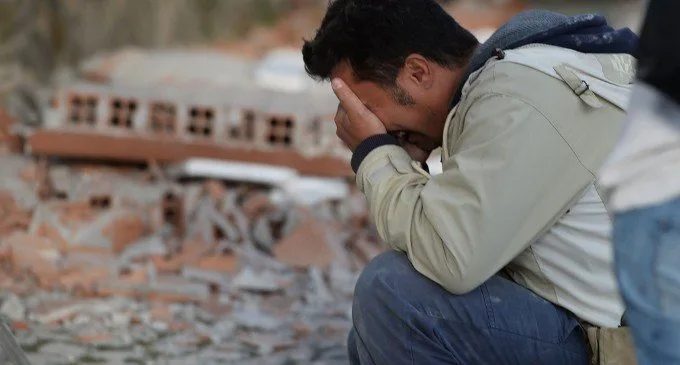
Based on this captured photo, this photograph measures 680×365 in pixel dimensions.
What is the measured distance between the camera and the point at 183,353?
3.87 metres

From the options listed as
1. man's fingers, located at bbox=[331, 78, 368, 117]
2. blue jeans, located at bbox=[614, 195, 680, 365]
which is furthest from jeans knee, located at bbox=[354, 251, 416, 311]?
blue jeans, located at bbox=[614, 195, 680, 365]

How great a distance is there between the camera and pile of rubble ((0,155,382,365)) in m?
3.96

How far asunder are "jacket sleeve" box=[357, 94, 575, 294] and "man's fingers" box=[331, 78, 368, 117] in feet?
1.24

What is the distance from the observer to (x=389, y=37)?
2.67 meters

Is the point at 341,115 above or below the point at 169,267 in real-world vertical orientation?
above

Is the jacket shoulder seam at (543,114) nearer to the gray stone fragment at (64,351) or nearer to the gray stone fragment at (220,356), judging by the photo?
the gray stone fragment at (220,356)

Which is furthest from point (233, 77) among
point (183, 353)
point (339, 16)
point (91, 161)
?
point (339, 16)

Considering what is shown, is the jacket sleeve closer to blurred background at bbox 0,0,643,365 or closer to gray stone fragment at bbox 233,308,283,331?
blurred background at bbox 0,0,643,365

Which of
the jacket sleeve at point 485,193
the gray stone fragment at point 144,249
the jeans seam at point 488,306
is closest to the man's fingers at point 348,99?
the jacket sleeve at point 485,193

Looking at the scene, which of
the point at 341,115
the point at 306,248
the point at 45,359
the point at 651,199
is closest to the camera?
the point at 651,199

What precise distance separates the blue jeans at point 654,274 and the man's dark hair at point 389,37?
1.04 metres

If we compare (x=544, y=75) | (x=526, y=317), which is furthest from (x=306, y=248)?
(x=544, y=75)

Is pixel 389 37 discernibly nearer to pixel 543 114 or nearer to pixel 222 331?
pixel 543 114

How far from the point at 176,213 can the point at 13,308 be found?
1.42 meters
